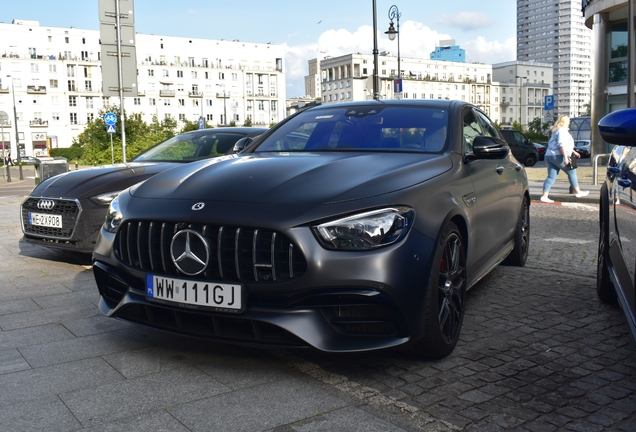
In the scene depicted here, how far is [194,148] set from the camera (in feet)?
26.5

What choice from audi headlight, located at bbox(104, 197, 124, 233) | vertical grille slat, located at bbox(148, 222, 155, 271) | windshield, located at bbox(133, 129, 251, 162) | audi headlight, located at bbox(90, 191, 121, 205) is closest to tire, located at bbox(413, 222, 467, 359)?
vertical grille slat, located at bbox(148, 222, 155, 271)

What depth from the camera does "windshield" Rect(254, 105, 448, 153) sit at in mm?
4457

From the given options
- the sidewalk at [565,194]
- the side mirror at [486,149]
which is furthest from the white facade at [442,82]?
the side mirror at [486,149]

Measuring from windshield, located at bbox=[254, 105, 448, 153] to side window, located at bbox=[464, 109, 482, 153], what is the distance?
223mm

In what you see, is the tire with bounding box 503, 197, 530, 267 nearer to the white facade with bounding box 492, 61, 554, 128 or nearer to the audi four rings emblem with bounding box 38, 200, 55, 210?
the audi four rings emblem with bounding box 38, 200, 55, 210

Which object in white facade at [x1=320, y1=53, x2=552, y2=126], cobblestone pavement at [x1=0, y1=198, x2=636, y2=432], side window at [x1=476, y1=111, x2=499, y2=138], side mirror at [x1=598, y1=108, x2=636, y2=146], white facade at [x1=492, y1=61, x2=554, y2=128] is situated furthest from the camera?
white facade at [x1=492, y1=61, x2=554, y2=128]

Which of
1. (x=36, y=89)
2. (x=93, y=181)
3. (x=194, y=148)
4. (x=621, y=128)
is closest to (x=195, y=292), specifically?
(x=621, y=128)

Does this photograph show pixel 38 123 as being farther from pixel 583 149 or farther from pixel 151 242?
pixel 151 242

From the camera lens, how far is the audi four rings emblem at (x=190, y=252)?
332cm

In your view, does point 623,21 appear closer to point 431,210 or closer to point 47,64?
point 431,210

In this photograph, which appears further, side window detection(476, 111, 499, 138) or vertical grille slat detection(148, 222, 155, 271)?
side window detection(476, 111, 499, 138)

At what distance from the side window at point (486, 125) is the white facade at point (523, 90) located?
524 feet

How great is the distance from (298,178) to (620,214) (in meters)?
1.78

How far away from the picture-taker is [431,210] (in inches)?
139
